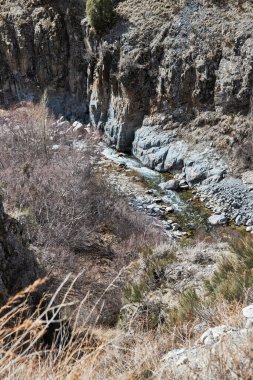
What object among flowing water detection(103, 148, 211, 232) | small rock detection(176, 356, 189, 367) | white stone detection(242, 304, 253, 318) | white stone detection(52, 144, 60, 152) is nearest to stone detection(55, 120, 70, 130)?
flowing water detection(103, 148, 211, 232)

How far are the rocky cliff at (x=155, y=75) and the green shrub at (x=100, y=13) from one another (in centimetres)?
49

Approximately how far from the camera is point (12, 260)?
898 cm

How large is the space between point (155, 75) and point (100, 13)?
5.15m

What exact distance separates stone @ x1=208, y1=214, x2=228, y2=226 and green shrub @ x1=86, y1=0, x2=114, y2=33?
43.7 feet

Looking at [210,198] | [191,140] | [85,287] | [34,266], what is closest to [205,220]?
[210,198]

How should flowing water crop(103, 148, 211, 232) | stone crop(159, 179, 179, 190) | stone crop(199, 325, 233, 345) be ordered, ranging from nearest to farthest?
stone crop(199, 325, 233, 345), flowing water crop(103, 148, 211, 232), stone crop(159, 179, 179, 190)

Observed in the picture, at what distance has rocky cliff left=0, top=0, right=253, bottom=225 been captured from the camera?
18.9 m

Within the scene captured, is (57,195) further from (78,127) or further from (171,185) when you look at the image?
(78,127)

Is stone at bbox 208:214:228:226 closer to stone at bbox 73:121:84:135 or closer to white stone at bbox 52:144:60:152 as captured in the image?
white stone at bbox 52:144:60:152

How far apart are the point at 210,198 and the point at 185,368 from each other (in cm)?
1466

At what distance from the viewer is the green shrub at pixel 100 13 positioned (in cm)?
2281

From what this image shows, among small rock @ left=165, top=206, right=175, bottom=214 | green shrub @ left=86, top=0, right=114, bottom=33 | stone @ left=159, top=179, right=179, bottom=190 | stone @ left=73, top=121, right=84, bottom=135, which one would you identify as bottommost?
small rock @ left=165, top=206, right=175, bottom=214

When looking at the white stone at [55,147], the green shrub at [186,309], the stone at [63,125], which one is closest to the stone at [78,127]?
the stone at [63,125]

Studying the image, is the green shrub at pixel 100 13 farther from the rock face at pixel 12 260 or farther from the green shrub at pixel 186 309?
the green shrub at pixel 186 309
